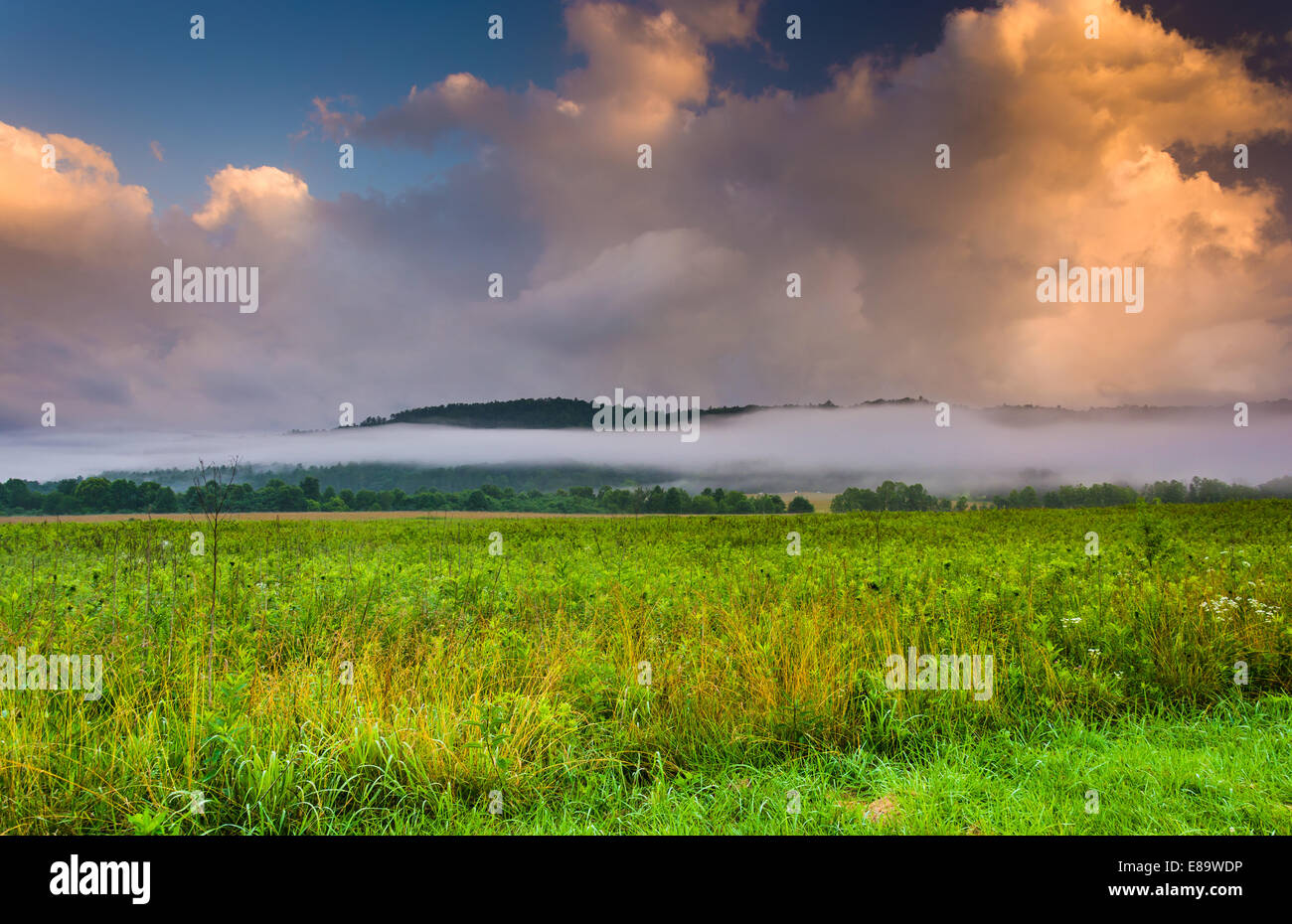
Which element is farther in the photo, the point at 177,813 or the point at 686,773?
the point at 686,773

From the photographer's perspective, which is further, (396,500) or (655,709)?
(396,500)

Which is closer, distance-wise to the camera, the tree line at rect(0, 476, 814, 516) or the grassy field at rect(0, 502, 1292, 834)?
the grassy field at rect(0, 502, 1292, 834)

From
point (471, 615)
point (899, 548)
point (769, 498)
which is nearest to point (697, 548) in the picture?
point (899, 548)

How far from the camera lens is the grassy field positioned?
3.32 m

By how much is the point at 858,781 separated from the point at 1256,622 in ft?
16.1

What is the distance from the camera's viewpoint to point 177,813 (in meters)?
3.25

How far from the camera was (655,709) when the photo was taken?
4469 mm

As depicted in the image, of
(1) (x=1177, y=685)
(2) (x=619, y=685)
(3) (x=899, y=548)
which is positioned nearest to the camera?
(2) (x=619, y=685)

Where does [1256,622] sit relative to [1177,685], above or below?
above

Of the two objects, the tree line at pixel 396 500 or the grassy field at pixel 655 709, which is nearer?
the grassy field at pixel 655 709

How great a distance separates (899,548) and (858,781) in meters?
9.30

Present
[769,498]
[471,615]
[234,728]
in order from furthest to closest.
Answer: [769,498] < [471,615] < [234,728]

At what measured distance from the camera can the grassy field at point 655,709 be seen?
10.9 ft

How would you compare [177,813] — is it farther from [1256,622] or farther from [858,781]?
[1256,622]
